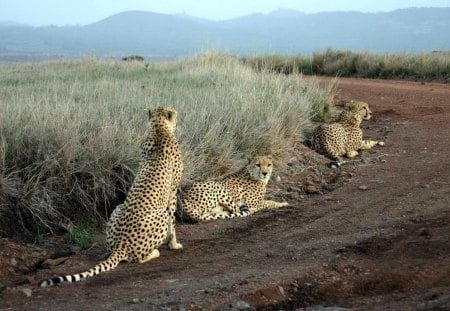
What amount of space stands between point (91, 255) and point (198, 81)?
653cm

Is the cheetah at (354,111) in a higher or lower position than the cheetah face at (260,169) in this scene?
higher

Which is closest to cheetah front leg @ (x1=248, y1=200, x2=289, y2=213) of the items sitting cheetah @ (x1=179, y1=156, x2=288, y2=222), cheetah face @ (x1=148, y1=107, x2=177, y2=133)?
sitting cheetah @ (x1=179, y1=156, x2=288, y2=222)

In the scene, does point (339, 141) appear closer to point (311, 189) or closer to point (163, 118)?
point (311, 189)

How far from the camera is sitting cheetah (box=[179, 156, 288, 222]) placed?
5762mm

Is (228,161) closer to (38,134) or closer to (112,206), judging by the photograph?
(112,206)

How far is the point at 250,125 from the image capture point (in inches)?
289

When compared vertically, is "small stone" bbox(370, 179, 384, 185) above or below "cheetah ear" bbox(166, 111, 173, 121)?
below

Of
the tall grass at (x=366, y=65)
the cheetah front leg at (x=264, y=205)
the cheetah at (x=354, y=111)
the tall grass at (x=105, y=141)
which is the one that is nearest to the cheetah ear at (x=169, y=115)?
the tall grass at (x=105, y=141)

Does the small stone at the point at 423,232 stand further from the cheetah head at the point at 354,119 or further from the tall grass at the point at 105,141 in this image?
the cheetah head at the point at 354,119

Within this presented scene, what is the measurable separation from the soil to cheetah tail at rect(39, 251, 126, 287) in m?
0.06

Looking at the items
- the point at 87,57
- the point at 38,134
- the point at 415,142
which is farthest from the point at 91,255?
the point at 87,57

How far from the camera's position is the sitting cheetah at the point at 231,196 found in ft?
18.9

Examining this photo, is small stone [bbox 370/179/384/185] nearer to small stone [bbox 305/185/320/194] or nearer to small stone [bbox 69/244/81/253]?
small stone [bbox 305/185/320/194]

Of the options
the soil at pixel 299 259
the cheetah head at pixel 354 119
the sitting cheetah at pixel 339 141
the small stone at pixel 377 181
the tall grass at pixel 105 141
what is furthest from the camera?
the cheetah head at pixel 354 119
